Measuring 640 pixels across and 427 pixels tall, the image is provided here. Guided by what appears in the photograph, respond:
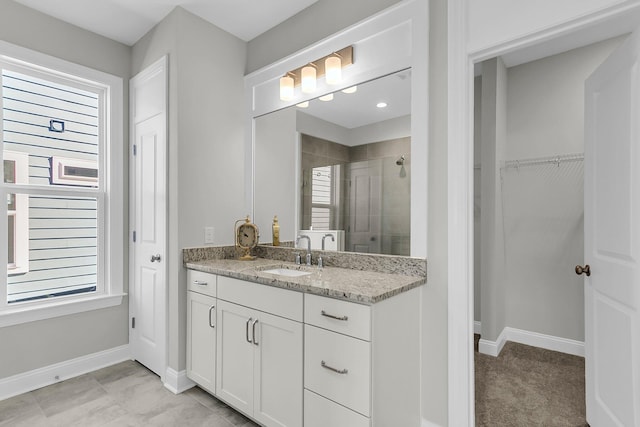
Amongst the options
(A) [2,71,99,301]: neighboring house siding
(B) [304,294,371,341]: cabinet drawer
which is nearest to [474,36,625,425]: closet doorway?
(B) [304,294,371,341]: cabinet drawer

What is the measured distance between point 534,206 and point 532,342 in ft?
4.17

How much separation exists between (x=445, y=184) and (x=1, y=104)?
9.51 feet

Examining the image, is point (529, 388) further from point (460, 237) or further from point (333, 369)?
point (333, 369)

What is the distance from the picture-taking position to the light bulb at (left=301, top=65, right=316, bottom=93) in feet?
7.54

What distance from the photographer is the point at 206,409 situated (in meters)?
2.14

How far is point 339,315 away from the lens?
1.50m

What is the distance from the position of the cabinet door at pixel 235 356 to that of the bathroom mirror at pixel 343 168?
0.74 metres

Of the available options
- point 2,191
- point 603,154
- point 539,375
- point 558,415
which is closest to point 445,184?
point 603,154

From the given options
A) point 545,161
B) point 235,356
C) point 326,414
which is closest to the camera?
point 326,414

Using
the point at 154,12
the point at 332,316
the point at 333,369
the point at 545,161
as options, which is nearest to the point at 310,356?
the point at 333,369

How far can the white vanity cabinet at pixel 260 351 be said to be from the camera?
1.69 metres

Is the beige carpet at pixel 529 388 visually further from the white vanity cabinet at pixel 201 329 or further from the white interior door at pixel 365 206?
the white vanity cabinet at pixel 201 329

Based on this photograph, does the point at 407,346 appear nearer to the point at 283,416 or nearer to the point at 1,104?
the point at 283,416

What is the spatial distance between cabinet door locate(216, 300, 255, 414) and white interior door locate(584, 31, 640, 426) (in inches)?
69.8
